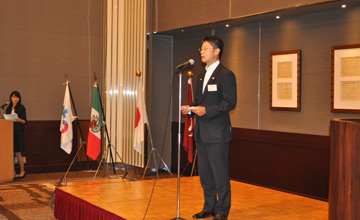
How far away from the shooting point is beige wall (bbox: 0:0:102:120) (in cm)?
834

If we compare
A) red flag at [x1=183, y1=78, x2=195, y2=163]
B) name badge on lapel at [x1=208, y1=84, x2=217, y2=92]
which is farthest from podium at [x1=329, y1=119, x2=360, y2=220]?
red flag at [x1=183, y1=78, x2=195, y2=163]

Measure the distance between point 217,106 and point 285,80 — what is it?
3.05 meters

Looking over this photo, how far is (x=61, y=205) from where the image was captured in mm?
5234

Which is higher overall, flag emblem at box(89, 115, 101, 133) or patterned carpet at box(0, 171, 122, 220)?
flag emblem at box(89, 115, 101, 133)

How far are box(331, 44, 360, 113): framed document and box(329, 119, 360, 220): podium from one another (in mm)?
2916

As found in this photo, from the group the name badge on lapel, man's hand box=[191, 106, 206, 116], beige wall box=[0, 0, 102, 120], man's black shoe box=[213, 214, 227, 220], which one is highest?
beige wall box=[0, 0, 102, 120]

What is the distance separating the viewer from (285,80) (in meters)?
6.51

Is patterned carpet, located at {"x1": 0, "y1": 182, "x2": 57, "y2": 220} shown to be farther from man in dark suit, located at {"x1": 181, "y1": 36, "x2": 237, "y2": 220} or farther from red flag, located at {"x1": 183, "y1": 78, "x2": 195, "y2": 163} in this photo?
man in dark suit, located at {"x1": 181, "y1": 36, "x2": 237, "y2": 220}

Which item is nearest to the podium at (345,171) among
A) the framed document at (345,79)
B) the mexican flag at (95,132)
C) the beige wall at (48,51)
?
the framed document at (345,79)

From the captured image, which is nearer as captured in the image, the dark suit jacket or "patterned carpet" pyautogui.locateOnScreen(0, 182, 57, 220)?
the dark suit jacket

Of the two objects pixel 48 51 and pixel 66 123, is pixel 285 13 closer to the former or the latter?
pixel 66 123

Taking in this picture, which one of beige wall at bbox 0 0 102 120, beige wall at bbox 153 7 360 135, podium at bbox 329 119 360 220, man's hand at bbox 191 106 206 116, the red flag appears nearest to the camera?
podium at bbox 329 119 360 220

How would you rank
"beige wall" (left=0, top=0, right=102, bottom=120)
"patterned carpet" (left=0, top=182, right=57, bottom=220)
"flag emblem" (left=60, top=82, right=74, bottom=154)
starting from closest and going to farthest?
"patterned carpet" (left=0, top=182, right=57, bottom=220) → "flag emblem" (left=60, top=82, right=74, bottom=154) → "beige wall" (left=0, top=0, right=102, bottom=120)

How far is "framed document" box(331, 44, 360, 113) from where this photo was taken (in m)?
5.57
